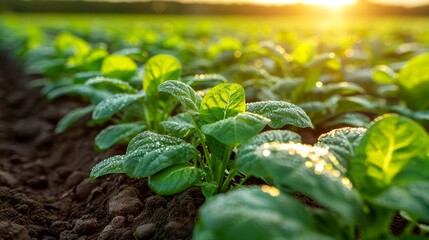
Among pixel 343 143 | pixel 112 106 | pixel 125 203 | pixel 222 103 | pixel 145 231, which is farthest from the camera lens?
pixel 112 106

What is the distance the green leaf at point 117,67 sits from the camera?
3.16 meters

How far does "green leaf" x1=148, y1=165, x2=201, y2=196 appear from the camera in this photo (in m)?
1.89

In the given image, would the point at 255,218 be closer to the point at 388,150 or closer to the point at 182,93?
the point at 388,150

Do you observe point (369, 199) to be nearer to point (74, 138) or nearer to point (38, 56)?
point (74, 138)

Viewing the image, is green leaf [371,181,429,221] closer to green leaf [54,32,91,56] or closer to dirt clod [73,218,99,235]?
dirt clod [73,218,99,235]

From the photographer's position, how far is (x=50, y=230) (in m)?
2.30

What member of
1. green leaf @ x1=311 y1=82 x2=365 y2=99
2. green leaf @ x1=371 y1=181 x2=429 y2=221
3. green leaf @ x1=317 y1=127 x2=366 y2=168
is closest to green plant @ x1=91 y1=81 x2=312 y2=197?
green leaf @ x1=317 y1=127 x2=366 y2=168

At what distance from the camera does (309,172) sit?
54.0 inches

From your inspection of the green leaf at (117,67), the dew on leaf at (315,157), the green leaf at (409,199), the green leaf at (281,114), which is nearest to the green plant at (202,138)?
the green leaf at (281,114)

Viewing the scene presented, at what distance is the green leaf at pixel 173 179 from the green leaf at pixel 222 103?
21 cm

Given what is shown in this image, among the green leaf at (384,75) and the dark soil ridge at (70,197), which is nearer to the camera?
the dark soil ridge at (70,197)

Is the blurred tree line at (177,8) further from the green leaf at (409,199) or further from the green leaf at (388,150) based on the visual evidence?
the green leaf at (409,199)

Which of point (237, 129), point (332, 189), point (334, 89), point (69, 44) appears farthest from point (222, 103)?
point (69, 44)

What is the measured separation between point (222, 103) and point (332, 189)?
0.76 m
